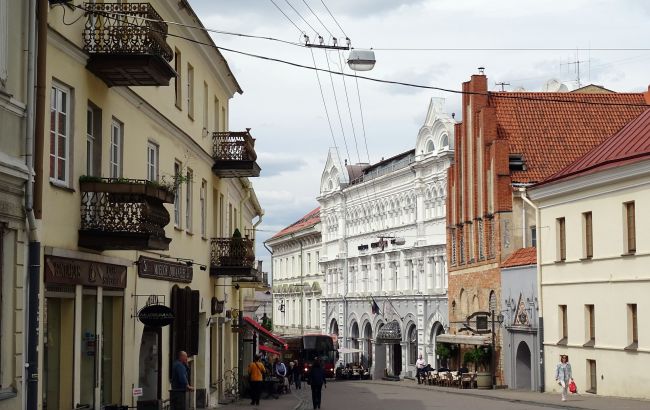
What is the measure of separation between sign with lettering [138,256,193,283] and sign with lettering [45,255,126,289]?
1.58 m

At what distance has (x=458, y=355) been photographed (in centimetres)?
5597

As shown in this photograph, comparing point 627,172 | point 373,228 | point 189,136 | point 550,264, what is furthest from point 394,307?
point 189,136

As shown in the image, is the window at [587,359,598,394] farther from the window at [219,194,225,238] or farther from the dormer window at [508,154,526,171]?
the dormer window at [508,154,526,171]

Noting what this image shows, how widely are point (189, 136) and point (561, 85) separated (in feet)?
140

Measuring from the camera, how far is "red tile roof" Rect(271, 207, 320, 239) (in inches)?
3749

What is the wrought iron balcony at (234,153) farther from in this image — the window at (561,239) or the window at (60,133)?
the window at (60,133)

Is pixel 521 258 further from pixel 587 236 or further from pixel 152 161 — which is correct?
pixel 152 161

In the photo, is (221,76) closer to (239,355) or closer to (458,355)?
(239,355)

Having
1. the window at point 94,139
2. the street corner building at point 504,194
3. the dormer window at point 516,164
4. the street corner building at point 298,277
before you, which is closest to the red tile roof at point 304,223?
the street corner building at point 298,277

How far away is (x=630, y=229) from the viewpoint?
3522 centimetres

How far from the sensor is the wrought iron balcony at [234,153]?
32188 millimetres

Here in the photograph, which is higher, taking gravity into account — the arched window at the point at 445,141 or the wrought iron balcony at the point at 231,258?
the arched window at the point at 445,141

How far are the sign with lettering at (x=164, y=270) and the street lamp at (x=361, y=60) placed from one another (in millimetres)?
5536

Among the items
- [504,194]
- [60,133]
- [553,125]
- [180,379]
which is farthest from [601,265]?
[60,133]
